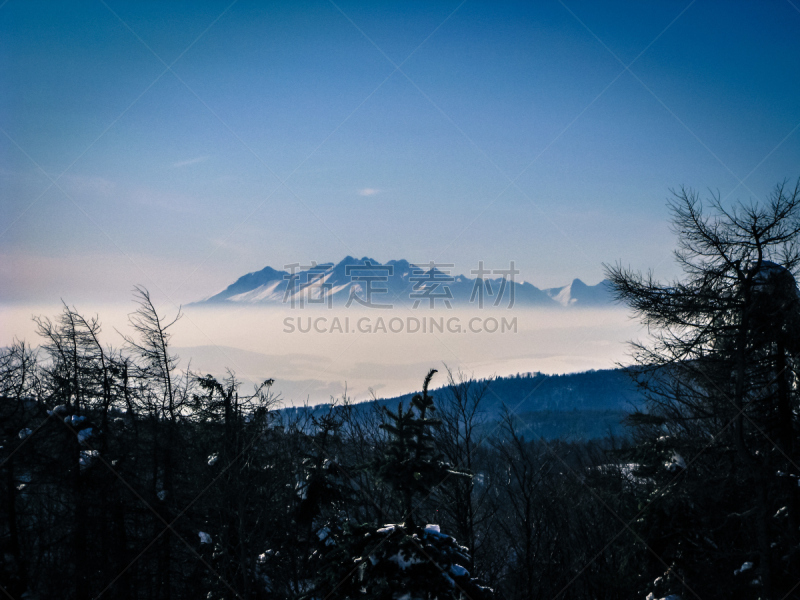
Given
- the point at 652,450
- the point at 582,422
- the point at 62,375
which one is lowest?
the point at 582,422

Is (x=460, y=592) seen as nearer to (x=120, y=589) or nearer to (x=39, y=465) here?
(x=120, y=589)

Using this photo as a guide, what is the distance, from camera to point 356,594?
7059mm

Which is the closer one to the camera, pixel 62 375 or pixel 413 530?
pixel 413 530

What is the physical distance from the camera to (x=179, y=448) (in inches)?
736

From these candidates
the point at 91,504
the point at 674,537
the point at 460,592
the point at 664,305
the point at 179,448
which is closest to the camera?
the point at 460,592

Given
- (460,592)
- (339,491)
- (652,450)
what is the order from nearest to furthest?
(460,592) < (652,450) < (339,491)

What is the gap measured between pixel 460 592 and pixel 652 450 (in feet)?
32.2

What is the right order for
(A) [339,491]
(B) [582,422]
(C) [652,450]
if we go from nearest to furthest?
(C) [652,450], (A) [339,491], (B) [582,422]

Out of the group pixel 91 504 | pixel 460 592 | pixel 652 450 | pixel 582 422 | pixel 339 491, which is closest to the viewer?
pixel 460 592

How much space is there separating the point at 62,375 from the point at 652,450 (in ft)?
63.7

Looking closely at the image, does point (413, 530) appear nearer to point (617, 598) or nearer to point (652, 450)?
point (652, 450)

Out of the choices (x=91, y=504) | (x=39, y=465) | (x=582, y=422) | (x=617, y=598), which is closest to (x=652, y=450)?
(x=617, y=598)

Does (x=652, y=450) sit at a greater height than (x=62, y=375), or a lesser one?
lesser

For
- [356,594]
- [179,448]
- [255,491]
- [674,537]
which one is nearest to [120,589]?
[179,448]
